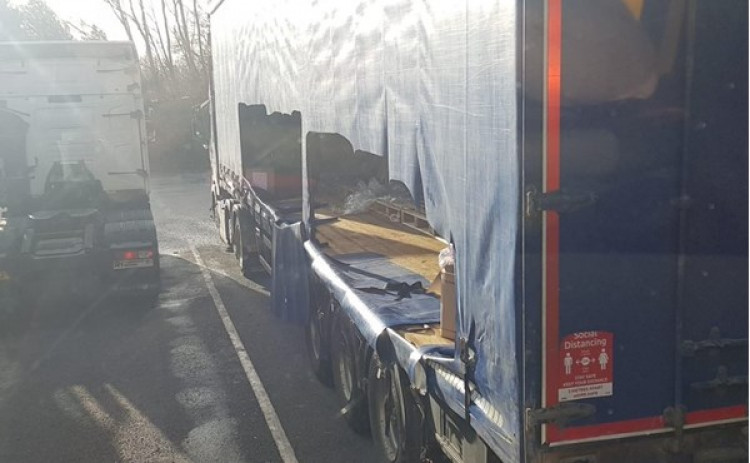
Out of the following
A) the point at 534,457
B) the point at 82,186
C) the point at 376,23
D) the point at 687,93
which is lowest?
the point at 534,457

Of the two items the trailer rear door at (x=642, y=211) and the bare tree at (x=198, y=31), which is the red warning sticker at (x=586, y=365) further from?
the bare tree at (x=198, y=31)

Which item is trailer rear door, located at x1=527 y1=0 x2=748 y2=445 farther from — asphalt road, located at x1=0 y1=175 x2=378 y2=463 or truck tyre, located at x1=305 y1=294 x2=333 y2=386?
truck tyre, located at x1=305 y1=294 x2=333 y2=386

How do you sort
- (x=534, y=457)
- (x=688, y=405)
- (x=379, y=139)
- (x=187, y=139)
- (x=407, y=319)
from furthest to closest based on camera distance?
(x=187, y=139) → (x=379, y=139) → (x=407, y=319) → (x=688, y=405) → (x=534, y=457)

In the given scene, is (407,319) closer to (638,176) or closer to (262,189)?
(638,176)

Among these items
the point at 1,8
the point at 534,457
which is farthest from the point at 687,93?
the point at 1,8

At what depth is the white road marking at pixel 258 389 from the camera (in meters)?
6.51

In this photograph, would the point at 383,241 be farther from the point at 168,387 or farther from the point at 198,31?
the point at 198,31

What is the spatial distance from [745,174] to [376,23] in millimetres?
2800

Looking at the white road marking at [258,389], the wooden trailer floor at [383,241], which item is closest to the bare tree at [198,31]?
the white road marking at [258,389]

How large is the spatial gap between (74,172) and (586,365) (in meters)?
9.90

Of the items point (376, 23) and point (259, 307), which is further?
point (259, 307)

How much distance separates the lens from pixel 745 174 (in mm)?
3650

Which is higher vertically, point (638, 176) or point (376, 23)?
point (376, 23)

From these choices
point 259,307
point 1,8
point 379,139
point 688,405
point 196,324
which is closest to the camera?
point 688,405
